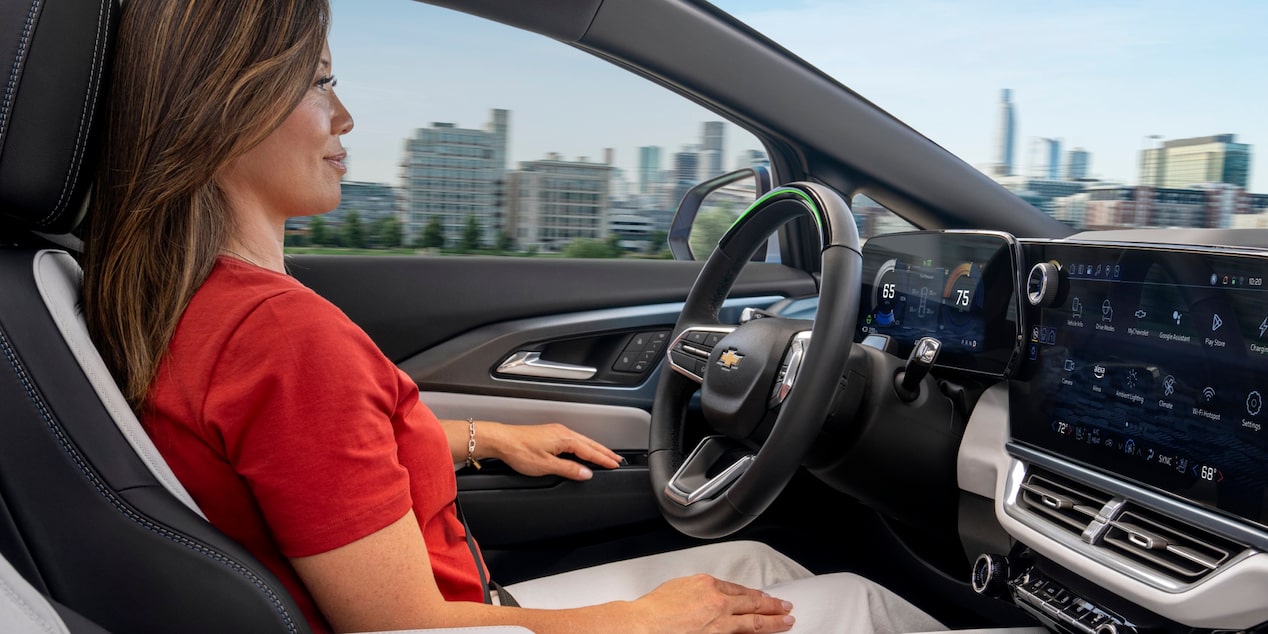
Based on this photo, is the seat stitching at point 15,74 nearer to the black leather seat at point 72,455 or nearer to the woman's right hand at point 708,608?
the black leather seat at point 72,455

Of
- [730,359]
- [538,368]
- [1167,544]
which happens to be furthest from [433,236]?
[1167,544]

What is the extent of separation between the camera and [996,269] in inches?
52.7

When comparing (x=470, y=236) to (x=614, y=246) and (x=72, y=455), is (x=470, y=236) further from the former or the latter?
(x=72, y=455)

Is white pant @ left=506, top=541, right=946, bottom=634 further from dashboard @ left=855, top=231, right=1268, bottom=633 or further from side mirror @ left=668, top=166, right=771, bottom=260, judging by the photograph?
side mirror @ left=668, top=166, right=771, bottom=260

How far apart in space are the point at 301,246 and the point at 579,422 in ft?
2.30

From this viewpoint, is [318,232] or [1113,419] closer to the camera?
[1113,419]

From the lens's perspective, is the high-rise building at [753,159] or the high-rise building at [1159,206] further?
the high-rise building at [753,159]

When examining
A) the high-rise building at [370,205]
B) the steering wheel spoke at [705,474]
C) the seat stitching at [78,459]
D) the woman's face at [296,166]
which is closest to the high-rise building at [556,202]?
the high-rise building at [370,205]

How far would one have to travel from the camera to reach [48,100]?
87 cm

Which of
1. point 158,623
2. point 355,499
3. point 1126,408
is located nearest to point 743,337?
point 1126,408

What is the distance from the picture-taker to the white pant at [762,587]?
4.55ft

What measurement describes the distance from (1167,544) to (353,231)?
166 centimetres

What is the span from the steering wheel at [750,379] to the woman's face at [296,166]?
60cm

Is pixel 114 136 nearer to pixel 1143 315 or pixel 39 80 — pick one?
pixel 39 80
